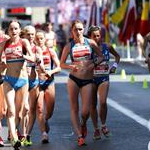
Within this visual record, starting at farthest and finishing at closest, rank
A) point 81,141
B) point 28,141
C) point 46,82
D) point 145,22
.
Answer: point 145,22
point 46,82
point 28,141
point 81,141

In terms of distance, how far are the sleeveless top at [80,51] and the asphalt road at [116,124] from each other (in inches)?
48.9

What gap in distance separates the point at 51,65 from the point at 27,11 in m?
60.1

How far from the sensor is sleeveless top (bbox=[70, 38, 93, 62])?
1400 cm

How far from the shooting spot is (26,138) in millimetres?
14008

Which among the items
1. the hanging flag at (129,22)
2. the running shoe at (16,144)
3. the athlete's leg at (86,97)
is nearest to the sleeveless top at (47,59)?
the athlete's leg at (86,97)

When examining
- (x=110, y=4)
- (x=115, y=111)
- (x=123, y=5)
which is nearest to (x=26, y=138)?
(x=115, y=111)

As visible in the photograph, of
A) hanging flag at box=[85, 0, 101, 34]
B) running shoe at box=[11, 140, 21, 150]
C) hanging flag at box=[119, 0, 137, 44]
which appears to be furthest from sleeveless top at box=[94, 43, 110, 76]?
hanging flag at box=[85, 0, 101, 34]

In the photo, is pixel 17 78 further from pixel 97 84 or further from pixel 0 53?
pixel 97 84

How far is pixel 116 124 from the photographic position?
54.7 feet

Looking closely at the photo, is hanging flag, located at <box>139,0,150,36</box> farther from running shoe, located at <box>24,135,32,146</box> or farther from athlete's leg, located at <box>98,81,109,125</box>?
running shoe, located at <box>24,135,32,146</box>

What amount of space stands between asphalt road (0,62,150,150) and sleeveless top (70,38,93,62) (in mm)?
1243

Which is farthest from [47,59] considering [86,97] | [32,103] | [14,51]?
[14,51]

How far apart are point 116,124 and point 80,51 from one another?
3.00m

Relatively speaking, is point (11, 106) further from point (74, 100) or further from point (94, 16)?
point (94, 16)
